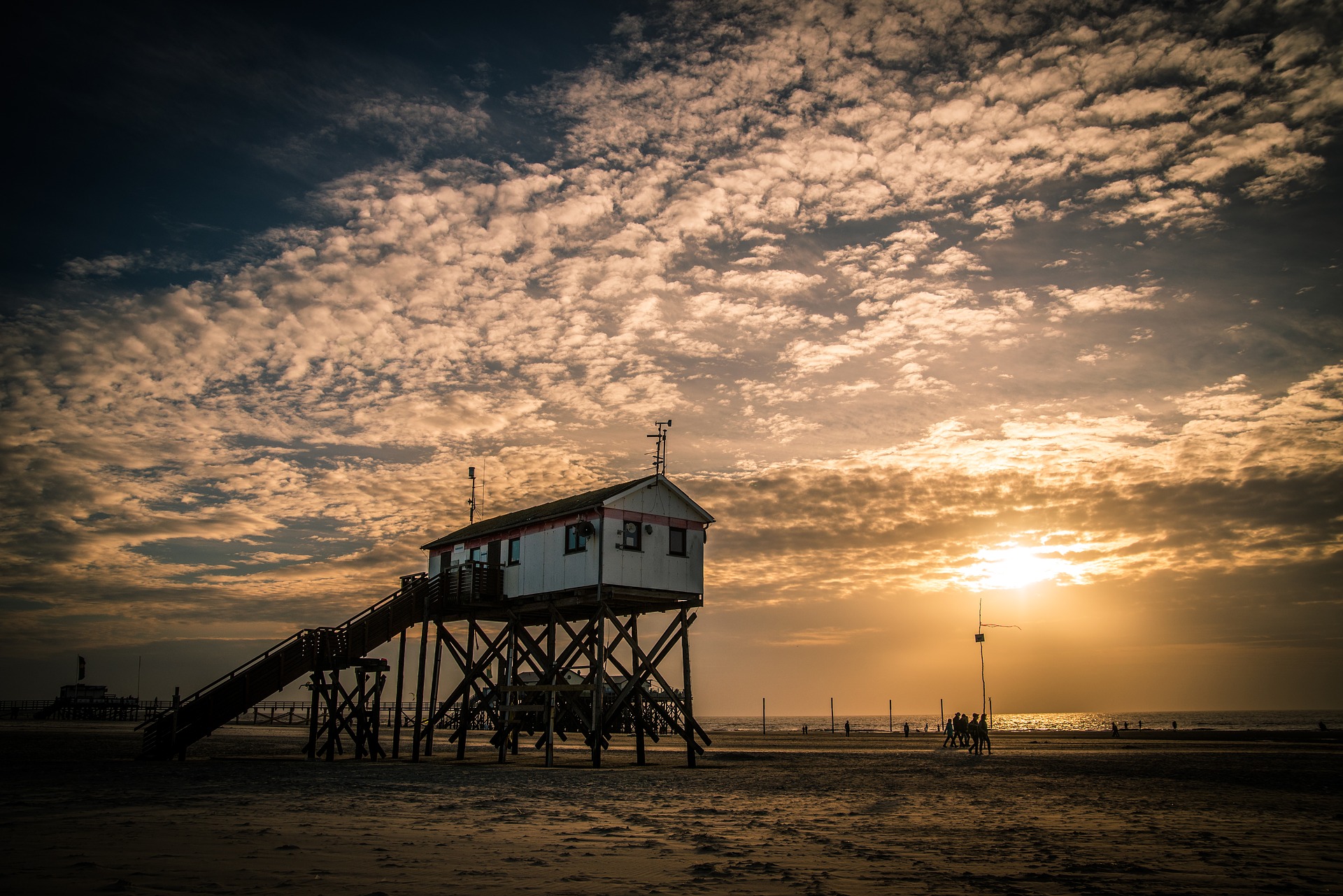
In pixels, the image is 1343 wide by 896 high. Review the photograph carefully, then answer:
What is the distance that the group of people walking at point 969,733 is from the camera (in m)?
45.1

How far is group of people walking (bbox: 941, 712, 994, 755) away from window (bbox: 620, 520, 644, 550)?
21335mm

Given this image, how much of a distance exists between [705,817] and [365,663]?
2208cm

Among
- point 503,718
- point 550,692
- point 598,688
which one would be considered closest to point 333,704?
point 503,718

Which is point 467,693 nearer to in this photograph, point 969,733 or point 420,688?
point 420,688

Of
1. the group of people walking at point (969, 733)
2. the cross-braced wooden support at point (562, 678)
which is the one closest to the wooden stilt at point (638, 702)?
the cross-braced wooden support at point (562, 678)

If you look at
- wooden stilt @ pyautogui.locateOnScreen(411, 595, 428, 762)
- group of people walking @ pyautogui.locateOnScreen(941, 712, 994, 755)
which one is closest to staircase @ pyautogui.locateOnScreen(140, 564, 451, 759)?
wooden stilt @ pyautogui.locateOnScreen(411, 595, 428, 762)

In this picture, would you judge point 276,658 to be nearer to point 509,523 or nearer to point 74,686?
point 509,523

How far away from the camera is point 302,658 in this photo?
107 feet

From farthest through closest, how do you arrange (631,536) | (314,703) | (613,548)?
(314,703) → (631,536) → (613,548)

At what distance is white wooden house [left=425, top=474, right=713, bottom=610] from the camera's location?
31.4m

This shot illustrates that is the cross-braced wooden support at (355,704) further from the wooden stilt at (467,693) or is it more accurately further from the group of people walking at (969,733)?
the group of people walking at (969,733)

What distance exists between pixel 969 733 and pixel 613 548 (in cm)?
2966

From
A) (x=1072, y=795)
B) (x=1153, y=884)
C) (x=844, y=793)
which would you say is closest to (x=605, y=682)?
(x=844, y=793)

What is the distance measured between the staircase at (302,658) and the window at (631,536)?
6814mm
